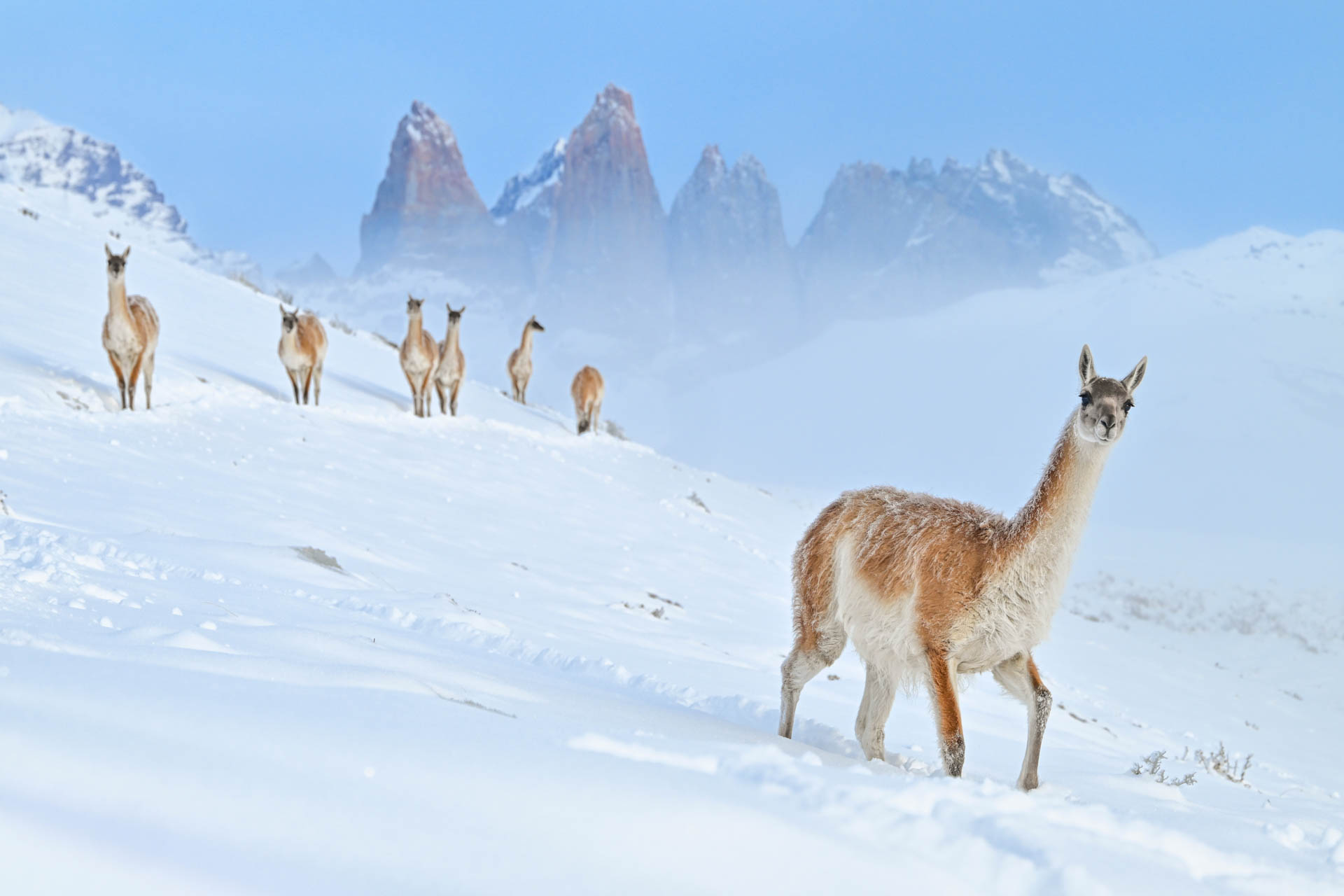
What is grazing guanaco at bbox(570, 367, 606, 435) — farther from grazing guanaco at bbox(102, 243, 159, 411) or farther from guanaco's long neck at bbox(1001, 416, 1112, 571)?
guanaco's long neck at bbox(1001, 416, 1112, 571)

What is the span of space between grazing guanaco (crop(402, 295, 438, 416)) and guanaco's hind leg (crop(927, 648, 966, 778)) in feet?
52.2

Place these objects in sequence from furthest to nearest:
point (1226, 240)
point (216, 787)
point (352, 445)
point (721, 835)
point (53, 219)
→ 1. point (1226, 240)
2. point (53, 219)
3. point (352, 445)
4. point (721, 835)
5. point (216, 787)

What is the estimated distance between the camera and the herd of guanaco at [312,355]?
12789mm

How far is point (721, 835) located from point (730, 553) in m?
12.6

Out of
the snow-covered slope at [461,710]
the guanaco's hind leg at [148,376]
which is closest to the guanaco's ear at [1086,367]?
the snow-covered slope at [461,710]

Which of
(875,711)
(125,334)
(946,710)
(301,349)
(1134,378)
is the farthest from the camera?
(301,349)

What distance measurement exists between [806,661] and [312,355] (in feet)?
45.8

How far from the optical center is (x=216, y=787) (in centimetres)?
197

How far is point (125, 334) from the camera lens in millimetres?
12586

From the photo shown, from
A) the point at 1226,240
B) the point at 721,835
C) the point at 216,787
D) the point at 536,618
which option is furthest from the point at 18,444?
the point at 1226,240

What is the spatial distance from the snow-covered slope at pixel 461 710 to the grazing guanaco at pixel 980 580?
25.5 inches

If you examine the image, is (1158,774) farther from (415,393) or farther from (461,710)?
(415,393)

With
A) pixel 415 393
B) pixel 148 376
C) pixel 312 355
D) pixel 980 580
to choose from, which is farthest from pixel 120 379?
pixel 980 580

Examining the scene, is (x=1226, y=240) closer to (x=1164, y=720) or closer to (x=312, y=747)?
(x=1164, y=720)
